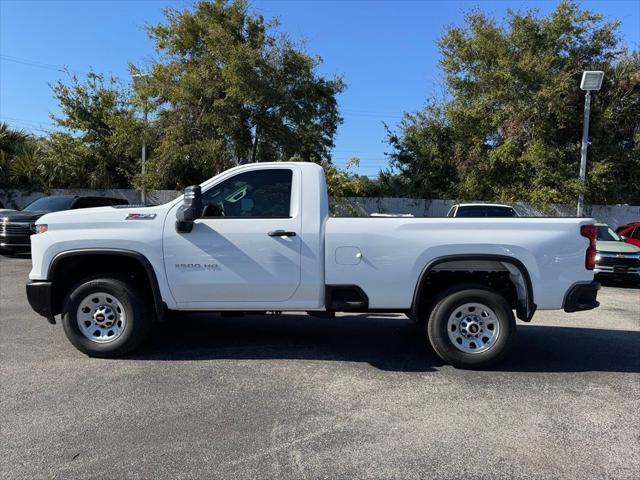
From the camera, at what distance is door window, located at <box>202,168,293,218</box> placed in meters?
5.45

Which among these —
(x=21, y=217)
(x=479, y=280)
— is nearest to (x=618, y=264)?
(x=479, y=280)

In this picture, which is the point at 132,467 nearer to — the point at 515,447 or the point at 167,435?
the point at 167,435

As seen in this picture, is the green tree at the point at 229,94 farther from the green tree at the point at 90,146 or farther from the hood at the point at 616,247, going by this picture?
the hood at the point at 616,247

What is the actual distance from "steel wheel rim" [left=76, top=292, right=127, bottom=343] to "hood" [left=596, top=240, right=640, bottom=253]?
11.5m

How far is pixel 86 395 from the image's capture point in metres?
4.53

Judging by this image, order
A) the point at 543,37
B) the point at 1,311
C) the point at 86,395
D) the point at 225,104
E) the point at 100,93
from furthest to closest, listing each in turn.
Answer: the point at 100,93, the point at 543,37, the point at 225,104, the point at 1,311, the point at 86,395

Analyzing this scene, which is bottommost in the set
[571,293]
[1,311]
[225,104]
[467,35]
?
[1,311]

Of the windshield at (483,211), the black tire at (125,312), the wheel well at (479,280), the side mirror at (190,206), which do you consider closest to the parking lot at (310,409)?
the black tire at (125,312)

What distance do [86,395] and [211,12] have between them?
18285 mm

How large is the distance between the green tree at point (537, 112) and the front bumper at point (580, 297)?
15485mm

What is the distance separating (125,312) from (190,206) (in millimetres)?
1372

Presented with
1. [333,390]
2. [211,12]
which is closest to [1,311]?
[333,390]

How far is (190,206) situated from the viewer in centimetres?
516

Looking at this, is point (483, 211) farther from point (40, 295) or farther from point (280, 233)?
point (40, 295)
